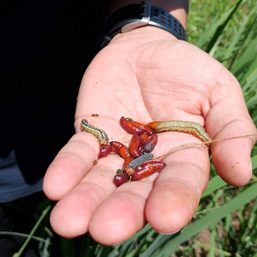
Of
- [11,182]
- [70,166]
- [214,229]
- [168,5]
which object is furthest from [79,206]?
[168,5]

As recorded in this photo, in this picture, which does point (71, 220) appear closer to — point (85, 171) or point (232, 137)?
point (85, 171)

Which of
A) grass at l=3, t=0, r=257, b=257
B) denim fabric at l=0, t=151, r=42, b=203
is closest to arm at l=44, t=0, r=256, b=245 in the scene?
grass at l=3, t=0, r=257, b=257

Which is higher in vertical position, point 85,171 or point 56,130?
point 85,171

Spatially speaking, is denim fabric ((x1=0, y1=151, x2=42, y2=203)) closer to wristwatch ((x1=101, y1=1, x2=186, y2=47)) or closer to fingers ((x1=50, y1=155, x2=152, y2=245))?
wristwatch ((x1=101, y1=1, x2=186, y2=47))

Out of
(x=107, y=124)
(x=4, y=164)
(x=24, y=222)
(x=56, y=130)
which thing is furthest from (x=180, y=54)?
(x=24, y=222)

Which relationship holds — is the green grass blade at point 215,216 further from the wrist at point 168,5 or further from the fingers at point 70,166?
the wrist at point 168,5

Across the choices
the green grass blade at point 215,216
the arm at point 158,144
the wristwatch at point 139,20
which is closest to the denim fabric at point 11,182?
the arm at point 158,144

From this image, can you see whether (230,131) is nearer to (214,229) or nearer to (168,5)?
(214,229)

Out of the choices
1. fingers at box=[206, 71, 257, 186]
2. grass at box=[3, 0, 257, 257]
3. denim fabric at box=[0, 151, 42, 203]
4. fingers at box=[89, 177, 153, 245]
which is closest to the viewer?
fingers at box=[89, 177, 153, 245]
